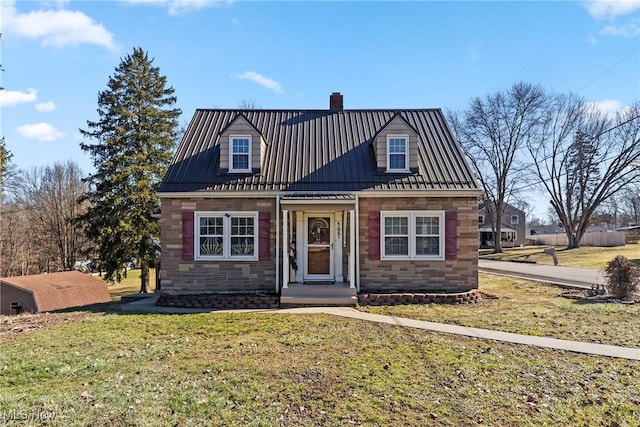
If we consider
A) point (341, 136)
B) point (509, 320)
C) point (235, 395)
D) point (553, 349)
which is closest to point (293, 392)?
point (235, 395)

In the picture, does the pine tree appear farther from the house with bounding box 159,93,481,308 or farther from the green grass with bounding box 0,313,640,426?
the green grass with bounding box 0,313,640,426

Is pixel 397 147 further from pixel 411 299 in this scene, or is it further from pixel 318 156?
pixel 411 299

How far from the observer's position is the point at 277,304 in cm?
1104

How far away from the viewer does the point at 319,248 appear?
40.8 ft

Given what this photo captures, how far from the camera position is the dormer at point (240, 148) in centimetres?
1262

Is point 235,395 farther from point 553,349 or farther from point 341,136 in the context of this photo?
point 341,136

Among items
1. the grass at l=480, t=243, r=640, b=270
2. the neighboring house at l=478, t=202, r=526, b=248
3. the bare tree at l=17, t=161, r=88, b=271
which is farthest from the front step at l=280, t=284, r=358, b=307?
the neighboring house at l=478, t=202, r=526, b=248

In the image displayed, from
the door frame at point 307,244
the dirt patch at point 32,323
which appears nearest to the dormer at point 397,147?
the door frame at point 307,244

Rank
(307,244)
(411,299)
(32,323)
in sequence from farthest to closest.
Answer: (307,244), (411,299), (32,323)

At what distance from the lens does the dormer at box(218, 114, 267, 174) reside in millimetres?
12617

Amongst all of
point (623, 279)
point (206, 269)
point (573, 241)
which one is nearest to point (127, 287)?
point (206, 269)

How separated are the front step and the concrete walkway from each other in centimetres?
32

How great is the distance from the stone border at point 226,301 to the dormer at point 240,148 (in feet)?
13.0

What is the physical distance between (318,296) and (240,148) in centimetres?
534
